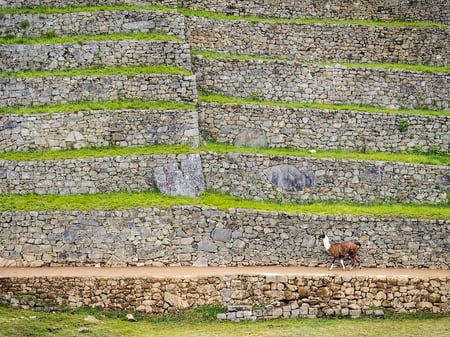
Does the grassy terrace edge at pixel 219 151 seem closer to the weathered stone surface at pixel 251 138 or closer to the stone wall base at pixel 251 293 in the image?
the weathered stone surface at pixel 251 138

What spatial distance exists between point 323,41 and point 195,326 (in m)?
17.6

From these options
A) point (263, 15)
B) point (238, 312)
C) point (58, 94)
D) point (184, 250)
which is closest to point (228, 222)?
point (184, 250)

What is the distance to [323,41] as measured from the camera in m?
43.1

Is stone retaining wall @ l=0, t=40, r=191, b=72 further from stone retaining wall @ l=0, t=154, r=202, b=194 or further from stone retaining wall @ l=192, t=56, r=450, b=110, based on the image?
stone retaining wall @ l=0, t=154, r=202, b=194

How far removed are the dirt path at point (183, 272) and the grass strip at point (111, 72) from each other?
919 centimetres

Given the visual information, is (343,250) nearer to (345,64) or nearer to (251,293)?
(251,293)

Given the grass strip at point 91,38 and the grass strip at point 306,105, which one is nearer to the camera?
the grass strip at point 306,105

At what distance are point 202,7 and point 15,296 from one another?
18.4 m

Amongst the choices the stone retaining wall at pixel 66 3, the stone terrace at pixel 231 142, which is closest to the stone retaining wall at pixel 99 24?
the stone terrace at pixel 231 142

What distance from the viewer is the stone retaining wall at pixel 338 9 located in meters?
44.0

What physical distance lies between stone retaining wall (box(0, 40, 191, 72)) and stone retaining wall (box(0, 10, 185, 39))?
1273mm

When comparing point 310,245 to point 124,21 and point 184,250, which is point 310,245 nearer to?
point 184,250

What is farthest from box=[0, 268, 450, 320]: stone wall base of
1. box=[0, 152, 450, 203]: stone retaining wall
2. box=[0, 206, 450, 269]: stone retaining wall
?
box=[0, 152, 450, 203]: stone retaining wall

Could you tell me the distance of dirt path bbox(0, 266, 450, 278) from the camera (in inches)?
1264
